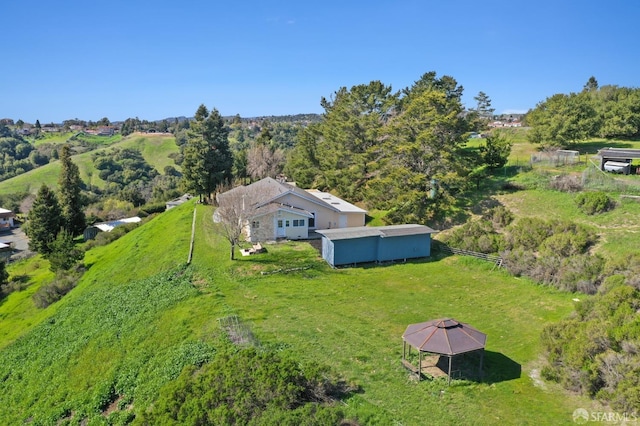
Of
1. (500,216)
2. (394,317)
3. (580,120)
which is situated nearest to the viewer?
(394,317)

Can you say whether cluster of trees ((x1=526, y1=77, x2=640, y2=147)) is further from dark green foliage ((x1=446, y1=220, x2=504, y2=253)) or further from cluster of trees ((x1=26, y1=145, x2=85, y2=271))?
cluster of trees ((x1=26, y1=145, x2=85, y2=271))

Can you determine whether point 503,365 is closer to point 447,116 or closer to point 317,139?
point 447,116

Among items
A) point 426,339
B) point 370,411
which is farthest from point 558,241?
point 370,411

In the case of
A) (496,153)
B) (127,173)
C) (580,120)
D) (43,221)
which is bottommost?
(43,221)

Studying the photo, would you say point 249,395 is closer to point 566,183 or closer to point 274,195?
point 274,195

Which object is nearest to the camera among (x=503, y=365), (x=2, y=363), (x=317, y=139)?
(x=503, y=365)

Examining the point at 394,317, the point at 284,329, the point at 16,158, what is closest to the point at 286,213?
the point at 394,317
